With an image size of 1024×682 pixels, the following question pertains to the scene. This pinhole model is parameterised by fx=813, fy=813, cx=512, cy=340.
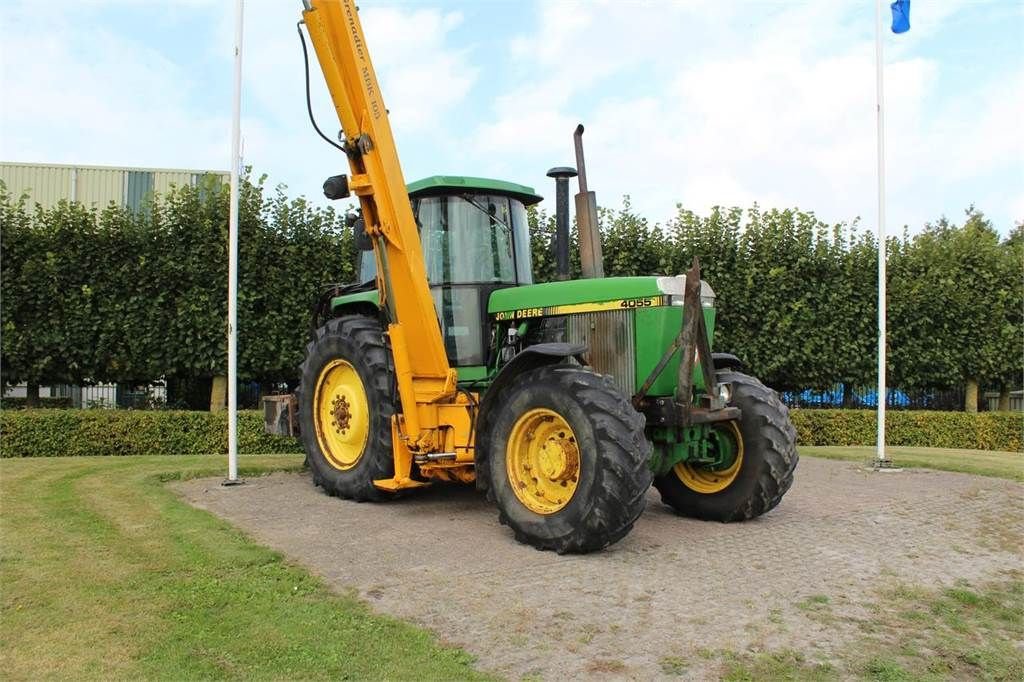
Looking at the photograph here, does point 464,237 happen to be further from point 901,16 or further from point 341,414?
point 901,16

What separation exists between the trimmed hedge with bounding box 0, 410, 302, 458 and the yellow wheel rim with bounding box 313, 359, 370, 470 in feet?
13.8

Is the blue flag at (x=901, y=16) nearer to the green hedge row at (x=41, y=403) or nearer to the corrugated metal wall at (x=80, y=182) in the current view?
the green hedge row at (x=41, y=403)

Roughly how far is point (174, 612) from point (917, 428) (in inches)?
534

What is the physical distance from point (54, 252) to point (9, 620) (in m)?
9.73

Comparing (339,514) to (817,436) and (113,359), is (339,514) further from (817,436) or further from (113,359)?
Result: (817,436)

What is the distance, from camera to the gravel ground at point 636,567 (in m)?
4.09

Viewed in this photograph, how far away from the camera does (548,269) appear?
45.0 ft

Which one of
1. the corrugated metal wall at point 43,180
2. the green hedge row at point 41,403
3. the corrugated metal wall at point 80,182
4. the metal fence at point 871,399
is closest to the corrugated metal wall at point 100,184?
the corrugated metal wall at point 80,182

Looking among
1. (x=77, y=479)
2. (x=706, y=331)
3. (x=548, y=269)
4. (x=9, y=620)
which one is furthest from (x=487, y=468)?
(x=548, y=269)

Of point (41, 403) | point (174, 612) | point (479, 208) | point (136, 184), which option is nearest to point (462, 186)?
point (479, 208)

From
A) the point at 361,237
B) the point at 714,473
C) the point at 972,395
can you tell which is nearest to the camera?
the point at 714,473

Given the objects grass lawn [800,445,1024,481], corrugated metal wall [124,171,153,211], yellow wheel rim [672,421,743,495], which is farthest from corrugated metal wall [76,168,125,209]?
yellow wheel rim [672,421,743,495]

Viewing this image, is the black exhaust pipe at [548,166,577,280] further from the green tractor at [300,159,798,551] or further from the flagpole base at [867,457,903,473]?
the flagpole base at [867,457,903,473]

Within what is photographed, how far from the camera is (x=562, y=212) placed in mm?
6887
